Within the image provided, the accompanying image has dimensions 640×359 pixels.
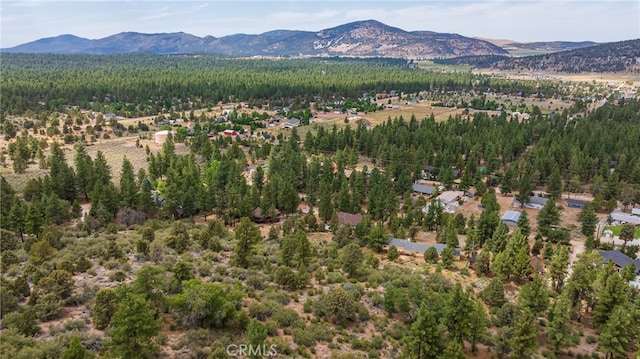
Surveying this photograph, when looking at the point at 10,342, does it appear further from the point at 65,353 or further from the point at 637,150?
the point at 637,150

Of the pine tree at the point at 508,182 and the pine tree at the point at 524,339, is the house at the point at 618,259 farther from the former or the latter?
the pine tree at the point at 508,182

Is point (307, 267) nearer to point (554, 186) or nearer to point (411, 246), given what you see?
point (411, 246)

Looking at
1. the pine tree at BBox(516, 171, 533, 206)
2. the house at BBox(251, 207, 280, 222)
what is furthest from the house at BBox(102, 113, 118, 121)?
the pine tree at BBox(516, 171, 533, 206)

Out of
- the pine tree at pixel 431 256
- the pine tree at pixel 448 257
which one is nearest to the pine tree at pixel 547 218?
the pine tree at pixel 448 257

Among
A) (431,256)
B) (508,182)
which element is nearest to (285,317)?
(431,256)

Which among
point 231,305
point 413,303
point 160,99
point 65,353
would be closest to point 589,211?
point 413,303

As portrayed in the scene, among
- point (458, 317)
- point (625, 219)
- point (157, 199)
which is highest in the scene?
point (157, 199)

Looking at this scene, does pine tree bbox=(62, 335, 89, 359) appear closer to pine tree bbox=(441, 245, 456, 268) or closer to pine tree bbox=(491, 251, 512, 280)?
pine tree bbox=(441, 245, 456, 268)

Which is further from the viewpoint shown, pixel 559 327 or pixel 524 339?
pixel 559 327
